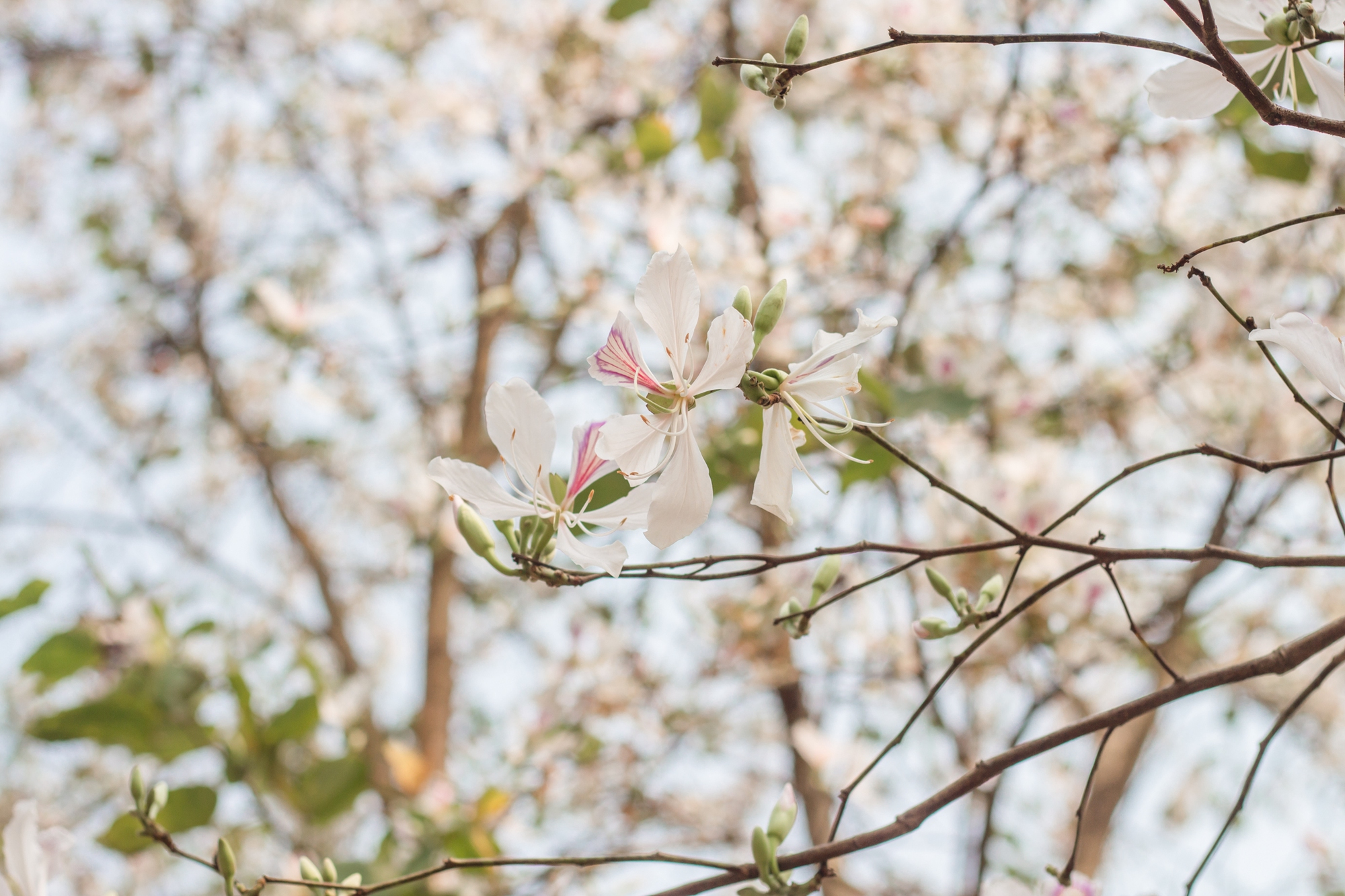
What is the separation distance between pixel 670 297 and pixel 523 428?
108 millimetres

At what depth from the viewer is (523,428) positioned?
1.75 ft

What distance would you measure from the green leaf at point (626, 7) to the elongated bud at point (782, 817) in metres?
0.89

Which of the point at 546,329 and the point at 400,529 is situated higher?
the point at 546,329

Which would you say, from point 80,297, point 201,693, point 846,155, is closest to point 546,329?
point 846,155

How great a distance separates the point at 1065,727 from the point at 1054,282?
171 cm

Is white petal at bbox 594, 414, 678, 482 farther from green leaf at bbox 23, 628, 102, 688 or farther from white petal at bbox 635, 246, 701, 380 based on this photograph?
green leaf at bbox 23, 628, 102, 688

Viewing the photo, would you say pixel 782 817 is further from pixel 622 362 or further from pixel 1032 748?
pixel 622 362

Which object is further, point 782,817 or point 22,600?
point 22,600

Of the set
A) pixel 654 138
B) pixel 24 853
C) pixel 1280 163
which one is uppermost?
pixel 1280 163

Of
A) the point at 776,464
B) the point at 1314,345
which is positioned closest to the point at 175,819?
the point at 776,464

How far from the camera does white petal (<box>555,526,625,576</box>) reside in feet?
1.59

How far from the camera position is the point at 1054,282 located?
2025 mm

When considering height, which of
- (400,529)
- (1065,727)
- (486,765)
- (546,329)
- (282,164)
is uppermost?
(1065,727)

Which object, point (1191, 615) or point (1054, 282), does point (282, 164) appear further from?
point (1191, 615)
